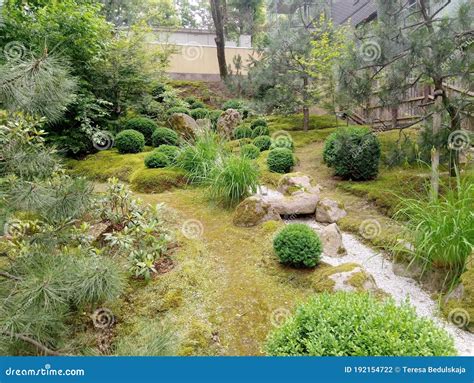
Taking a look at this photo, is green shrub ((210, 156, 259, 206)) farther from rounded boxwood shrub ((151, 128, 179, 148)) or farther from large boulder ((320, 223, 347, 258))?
rounded boxwood shrub ((151, 128, 179, 148))

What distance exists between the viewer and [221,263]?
4098mm

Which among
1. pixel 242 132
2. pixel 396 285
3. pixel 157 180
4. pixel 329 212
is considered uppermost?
pixel 242 132

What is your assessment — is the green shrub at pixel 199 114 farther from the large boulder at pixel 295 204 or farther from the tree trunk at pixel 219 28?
the large boulder at pixel 295 204

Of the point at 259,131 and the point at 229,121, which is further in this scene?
the point at 229,121

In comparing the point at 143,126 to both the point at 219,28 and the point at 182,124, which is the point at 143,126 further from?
the point at 219,28

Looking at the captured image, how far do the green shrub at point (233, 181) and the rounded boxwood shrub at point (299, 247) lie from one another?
163 cm

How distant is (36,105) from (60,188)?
2.17 ft

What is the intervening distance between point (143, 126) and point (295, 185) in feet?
14.6

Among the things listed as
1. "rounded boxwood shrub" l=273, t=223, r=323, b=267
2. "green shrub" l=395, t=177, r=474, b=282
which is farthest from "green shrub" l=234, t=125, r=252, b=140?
"green shrub" l=395, t=177, r=474, b=282

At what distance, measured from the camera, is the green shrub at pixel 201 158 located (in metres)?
5.94

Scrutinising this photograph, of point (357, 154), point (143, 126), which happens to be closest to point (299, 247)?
point (357, 154)

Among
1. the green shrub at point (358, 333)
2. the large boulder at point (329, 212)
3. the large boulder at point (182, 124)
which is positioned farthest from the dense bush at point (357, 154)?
the green shrub at point (358, 333)

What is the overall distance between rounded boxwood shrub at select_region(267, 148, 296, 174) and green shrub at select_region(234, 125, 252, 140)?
214 centimetres

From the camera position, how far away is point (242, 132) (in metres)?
9.02
